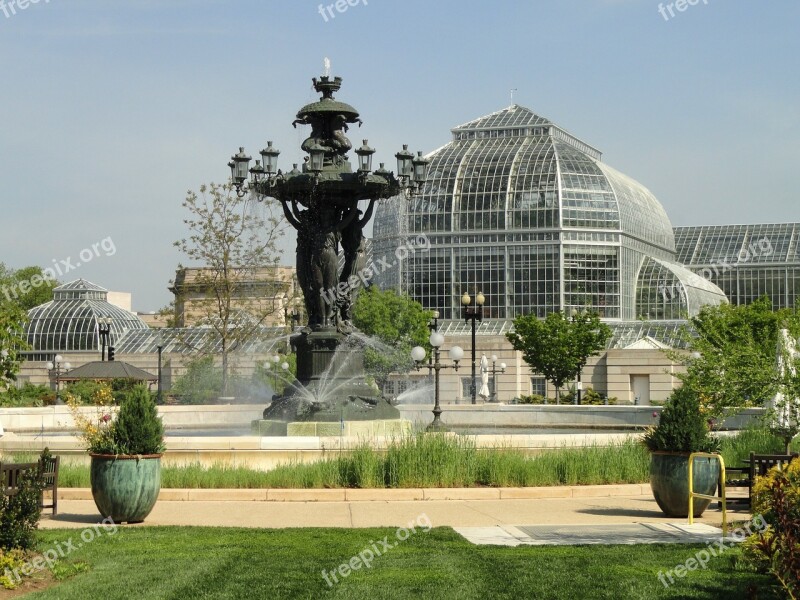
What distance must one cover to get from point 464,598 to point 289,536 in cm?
335

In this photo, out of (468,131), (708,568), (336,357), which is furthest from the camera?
(468,131)

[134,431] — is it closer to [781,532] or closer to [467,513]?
[467,513]

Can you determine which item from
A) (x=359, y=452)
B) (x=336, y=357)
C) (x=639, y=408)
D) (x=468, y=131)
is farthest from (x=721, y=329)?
(x=468, y=131)

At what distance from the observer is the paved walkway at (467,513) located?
40.2 ft

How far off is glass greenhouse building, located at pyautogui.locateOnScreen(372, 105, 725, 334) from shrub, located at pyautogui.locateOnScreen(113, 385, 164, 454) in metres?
50.5

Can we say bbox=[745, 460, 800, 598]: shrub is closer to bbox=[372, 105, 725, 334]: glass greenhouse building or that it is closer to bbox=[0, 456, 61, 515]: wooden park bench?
bbox=[0, 456, 61, 515]: wooden park bench

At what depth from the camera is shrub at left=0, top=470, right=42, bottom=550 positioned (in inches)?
380

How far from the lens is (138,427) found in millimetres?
12938

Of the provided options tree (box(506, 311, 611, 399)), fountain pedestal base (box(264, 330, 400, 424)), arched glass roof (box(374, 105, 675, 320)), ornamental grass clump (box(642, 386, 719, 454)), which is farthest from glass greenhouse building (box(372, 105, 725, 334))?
ornamental grass clump (box(642, 386, 719, 454))

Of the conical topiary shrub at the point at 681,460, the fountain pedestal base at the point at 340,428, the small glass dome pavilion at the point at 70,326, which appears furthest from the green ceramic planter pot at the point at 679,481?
the small glass dome pavilion at the point at 70,326

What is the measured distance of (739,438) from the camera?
2062 centimetres

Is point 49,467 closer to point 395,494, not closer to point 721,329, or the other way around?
point 395,494

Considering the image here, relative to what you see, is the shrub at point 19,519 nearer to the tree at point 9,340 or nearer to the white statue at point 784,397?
the tree at point 9,340

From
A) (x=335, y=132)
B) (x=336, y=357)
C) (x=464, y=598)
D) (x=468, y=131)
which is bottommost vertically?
(x=464, y=598)
